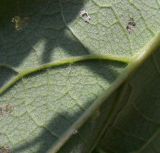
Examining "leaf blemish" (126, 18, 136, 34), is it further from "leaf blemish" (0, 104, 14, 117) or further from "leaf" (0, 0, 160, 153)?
"leaf blemish" (0, 104, 14, 117)

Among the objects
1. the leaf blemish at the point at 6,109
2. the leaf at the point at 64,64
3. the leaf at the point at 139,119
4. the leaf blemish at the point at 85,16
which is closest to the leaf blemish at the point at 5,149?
the leaf at the point at 64,64

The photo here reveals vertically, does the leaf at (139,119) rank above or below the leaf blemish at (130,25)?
below

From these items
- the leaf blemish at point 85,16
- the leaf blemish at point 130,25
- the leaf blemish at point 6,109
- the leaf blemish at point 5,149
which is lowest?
the leaf blemish at point 5,149

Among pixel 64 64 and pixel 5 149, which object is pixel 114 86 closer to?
pixel 64 64

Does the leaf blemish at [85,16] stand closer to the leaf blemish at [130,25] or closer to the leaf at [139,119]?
the leaf blemish at [130,25]

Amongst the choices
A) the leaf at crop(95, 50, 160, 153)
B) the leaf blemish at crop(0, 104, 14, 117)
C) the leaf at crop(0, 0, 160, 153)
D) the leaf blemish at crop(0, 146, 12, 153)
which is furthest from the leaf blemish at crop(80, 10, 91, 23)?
the leaf blemish at crop(0, 146, 12, 153)

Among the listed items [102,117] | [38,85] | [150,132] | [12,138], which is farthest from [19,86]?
→ [150,132]

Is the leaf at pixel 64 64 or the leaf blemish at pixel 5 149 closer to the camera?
the leaf at pixel 64 64
